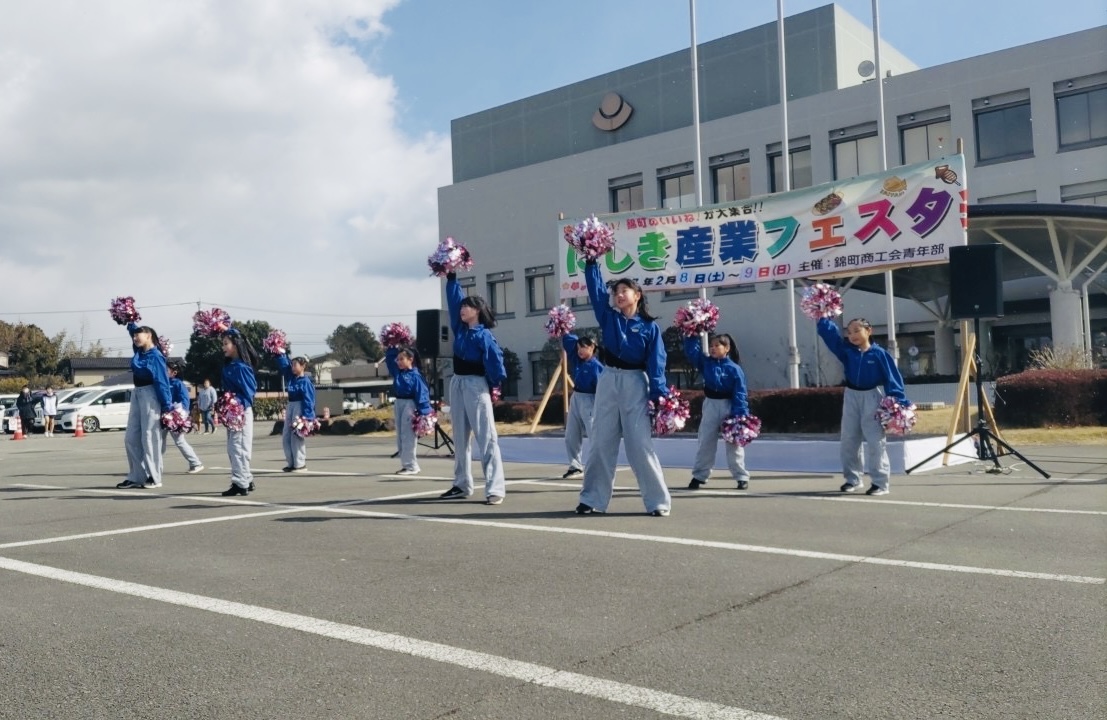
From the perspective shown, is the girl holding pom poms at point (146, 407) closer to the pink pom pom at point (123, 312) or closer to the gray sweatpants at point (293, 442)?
the pink pom pom at point (123, 312)

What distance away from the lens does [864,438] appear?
10.4 metres

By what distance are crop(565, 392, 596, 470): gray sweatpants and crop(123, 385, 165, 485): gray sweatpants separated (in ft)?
17.4

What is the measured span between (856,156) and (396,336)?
79.3ft

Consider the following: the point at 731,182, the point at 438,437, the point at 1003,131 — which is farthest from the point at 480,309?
the point at 731,182

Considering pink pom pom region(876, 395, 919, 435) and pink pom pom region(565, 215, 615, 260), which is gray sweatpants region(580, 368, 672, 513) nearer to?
pink pom pom region(565, 215, 615, 260)

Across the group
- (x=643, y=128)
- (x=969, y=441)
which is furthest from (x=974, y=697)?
(x=643, y=128)

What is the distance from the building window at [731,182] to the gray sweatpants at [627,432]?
28.9 meters

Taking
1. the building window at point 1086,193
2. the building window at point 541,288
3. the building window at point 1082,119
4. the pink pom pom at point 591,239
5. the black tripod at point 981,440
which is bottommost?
the black tripod at point 981,440

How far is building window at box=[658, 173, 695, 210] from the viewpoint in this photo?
124 feet

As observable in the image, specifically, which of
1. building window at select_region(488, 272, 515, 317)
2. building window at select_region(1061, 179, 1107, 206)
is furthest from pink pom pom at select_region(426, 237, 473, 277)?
A: building window at select_region(488, 272, 515, 317)

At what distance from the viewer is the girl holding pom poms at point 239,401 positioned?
1109 centimetres

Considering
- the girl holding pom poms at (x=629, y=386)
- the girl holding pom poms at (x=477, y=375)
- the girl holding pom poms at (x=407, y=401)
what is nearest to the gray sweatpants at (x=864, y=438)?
the girl holding pom poms at (x=629, y=386)

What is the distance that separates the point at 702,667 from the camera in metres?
4.09

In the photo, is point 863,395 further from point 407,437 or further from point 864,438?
point 407,437
